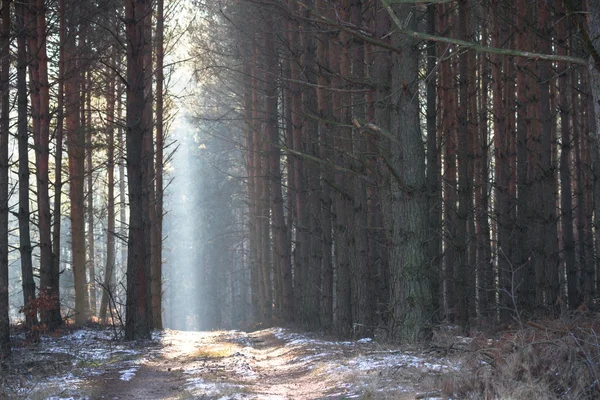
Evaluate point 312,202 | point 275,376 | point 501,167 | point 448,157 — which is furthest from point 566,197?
point 275,376

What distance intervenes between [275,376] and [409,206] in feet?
10.7

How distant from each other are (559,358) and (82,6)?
1554 centimetres

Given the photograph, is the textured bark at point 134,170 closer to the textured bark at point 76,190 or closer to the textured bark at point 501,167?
the textured bark at point 76,190

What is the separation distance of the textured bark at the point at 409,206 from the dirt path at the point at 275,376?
0.85 meters

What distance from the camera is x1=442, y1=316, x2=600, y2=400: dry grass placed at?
5176 millimetres

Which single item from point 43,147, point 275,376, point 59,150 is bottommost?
point 275,376

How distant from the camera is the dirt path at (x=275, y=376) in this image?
22.7ft

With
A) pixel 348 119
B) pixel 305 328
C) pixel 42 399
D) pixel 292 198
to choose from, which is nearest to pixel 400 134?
pixel 348 119

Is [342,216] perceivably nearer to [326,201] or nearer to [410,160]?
[326,201]

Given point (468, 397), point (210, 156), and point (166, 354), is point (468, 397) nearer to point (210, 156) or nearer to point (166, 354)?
point (166, 354)

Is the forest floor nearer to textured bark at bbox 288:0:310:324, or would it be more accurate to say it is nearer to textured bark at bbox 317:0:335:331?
textured bark at bbox 317:0:335:331

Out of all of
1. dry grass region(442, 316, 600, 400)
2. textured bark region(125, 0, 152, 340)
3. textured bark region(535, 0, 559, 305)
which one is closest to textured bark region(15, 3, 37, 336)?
textured bark region(125, 0, 152, 340)

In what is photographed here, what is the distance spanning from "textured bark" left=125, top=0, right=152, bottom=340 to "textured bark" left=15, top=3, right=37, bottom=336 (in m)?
2.00

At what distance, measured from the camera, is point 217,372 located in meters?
9.66
